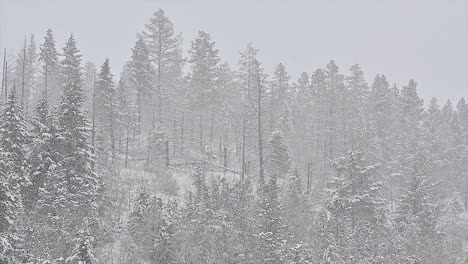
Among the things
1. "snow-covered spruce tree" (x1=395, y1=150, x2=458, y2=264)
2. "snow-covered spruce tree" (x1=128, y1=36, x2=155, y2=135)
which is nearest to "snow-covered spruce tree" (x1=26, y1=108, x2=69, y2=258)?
"snow-covered spruce tree" (x1=395, y1=150, x2=458, y2=264)

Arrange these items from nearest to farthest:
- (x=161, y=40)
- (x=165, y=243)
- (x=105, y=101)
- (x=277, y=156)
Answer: (x=165, y=243) < (x=105, y=101) < (x=277, y=156) < (x=161, y=40)

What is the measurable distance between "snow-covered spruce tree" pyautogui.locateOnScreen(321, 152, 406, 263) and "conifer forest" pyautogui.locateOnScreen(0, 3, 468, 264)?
0.13 meters

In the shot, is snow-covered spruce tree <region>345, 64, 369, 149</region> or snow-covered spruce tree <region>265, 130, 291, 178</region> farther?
snow-covered spruce tree <region>345, 64, 369, 149</region>

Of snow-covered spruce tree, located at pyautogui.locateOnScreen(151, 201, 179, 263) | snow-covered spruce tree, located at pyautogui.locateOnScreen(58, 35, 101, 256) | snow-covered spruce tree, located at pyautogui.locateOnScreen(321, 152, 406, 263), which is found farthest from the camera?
snow-covered spruce tree, located at pyautogui.locateOnScreen(321, 152, 406, 263)

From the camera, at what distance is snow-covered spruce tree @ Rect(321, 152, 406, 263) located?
28.5 m

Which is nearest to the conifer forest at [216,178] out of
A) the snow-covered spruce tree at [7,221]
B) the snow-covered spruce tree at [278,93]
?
the snow-covered spruce tree at [7,221]

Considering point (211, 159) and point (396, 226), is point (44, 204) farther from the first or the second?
point (211, 159)

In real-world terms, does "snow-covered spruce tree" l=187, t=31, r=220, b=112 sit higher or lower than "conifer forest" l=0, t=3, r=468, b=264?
higher

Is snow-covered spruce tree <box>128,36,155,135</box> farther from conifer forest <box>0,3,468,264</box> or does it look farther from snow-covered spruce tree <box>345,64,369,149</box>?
snow-covered spruce tree <box>345,64,369,149</box>

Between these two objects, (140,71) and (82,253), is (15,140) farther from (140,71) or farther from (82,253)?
(140,71)

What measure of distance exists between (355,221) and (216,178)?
13.2 metres

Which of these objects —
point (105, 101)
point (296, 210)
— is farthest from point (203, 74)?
point (296, 210)

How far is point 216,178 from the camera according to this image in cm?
4350

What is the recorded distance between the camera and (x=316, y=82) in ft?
233
